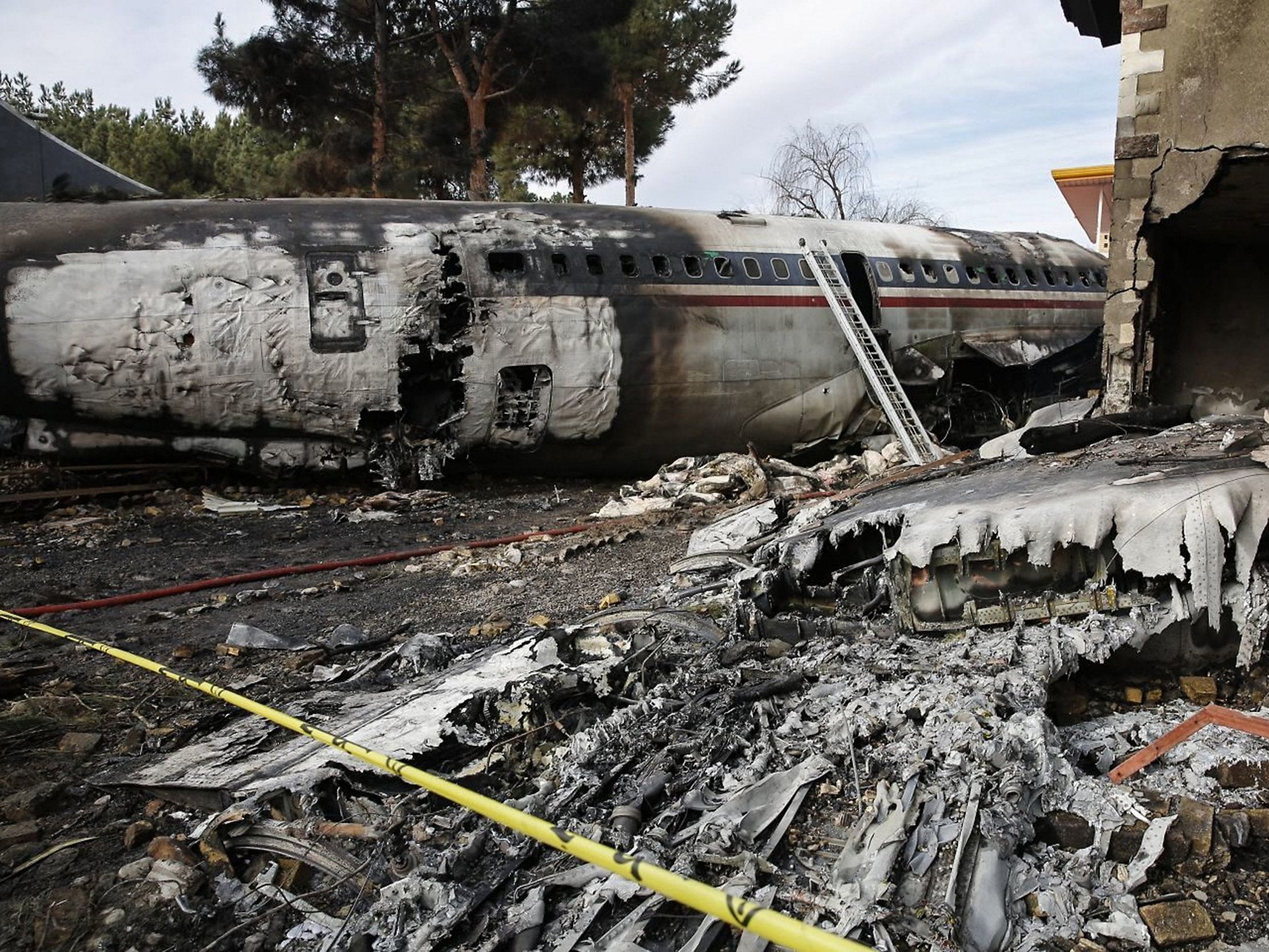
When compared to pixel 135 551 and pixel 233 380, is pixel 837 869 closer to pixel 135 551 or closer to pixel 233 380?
pixel 135 551

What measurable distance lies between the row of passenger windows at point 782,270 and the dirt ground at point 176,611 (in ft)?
10.6

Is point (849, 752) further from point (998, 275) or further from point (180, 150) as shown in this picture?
point (180, 150)

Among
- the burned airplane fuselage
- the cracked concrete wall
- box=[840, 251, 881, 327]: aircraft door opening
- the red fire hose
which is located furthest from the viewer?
box=[840, 251, 881, 327]: aircraft door opening

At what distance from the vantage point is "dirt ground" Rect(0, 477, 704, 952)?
3816 millimetres

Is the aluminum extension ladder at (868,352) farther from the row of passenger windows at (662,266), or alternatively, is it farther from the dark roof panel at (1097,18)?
the dark roof panel at (1097,18)

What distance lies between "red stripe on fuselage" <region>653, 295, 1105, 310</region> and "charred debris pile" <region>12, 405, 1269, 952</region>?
6.64 m

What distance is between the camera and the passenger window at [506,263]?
12.0 metres

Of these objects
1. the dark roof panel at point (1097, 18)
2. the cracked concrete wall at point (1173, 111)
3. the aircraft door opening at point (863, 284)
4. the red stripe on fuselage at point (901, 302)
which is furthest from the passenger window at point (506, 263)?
the dark roof panel at point (1097, 18)

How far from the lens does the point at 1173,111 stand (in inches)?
361

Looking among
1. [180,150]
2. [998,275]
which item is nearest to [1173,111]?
[998,275]

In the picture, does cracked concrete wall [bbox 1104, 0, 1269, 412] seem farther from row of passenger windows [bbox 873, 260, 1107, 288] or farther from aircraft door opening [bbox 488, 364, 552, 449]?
aircraft door opening [bbox 488, 364, 552, 449]

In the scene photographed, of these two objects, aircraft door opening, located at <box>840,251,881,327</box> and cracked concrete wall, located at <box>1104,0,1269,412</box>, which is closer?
cracked concrete wall, located at <box>1104,0,1269,412</box>

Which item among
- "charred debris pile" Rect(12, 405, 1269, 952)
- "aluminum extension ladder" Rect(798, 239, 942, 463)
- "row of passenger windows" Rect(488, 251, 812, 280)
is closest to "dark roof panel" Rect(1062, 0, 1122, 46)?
"aluminum extension ladder" Rect(798, 239, 942, 463)

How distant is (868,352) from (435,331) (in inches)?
269
